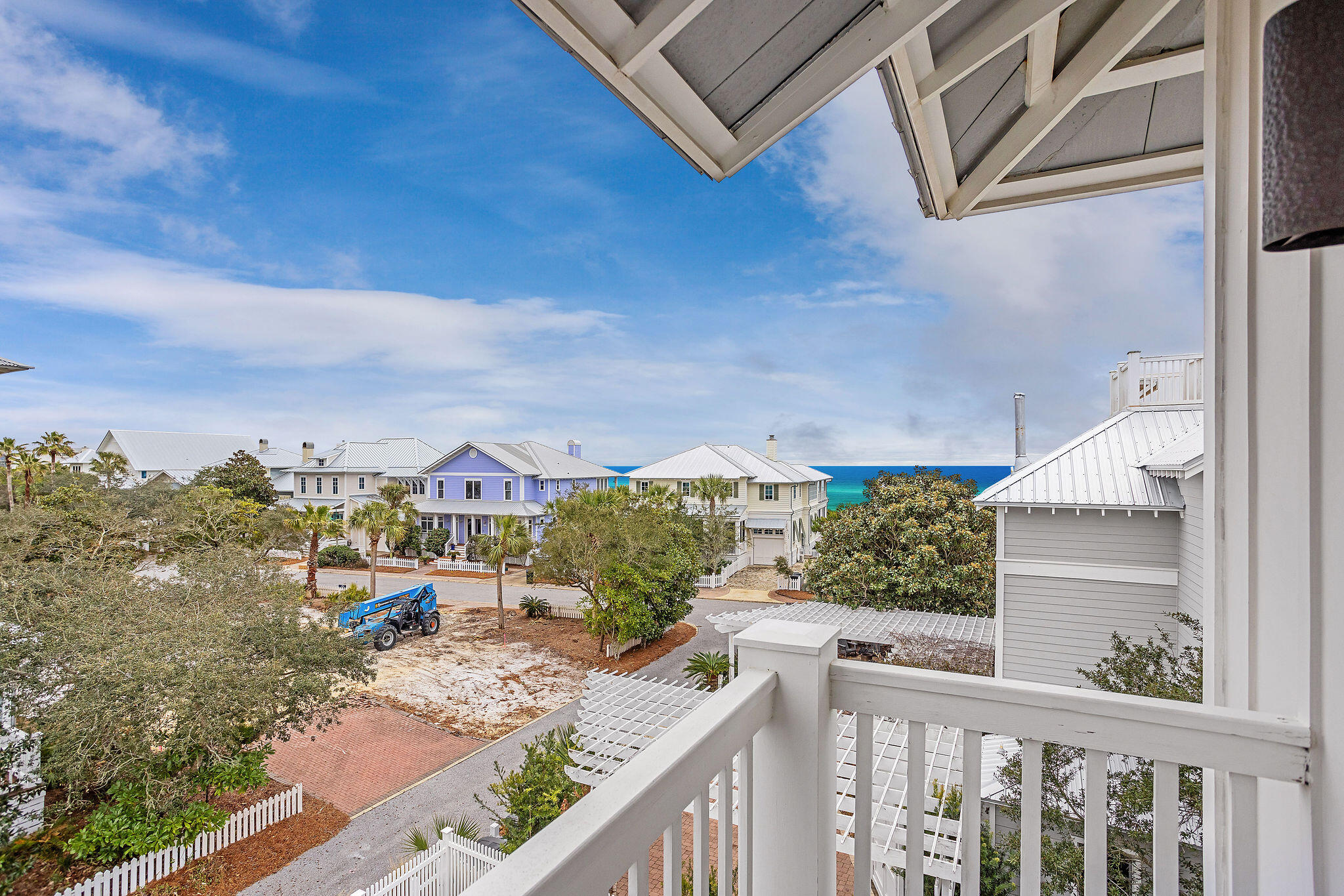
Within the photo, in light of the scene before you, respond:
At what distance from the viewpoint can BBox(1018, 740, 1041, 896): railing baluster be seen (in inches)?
37.3

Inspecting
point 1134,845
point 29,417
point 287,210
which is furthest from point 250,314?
point 1134,845

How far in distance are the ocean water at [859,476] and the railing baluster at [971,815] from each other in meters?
10.4

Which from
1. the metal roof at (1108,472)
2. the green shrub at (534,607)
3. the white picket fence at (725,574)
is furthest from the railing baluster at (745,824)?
the white picket fence at (725,574)

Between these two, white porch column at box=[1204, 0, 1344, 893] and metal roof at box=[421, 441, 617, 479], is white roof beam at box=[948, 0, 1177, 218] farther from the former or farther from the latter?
metal roof at box=[421, 441, 617, 479]

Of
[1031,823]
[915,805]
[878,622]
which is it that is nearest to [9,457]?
[878,622]

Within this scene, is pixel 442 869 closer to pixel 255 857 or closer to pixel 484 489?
pixel 255 857

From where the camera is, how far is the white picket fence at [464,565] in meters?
16.5

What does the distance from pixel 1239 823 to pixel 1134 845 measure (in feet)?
9.01

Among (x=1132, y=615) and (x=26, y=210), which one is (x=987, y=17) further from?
(x=26, y=210)

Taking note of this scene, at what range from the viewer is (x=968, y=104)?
1.43 metres

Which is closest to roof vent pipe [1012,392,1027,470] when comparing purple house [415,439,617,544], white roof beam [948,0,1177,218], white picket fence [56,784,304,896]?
white roof beam [948,0,1177,218]

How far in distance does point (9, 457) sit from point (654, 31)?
50.9 ft

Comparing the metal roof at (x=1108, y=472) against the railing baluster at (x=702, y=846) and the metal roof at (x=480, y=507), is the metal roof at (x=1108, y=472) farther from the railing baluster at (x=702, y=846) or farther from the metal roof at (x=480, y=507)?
the metal roof at (x=480, y=507)

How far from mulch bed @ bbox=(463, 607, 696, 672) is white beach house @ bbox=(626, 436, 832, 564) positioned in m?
6.17
